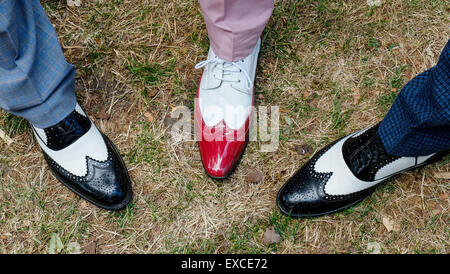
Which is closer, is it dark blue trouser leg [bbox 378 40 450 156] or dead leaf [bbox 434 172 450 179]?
dark blue trouser leg [bbox 378 40 450 156]

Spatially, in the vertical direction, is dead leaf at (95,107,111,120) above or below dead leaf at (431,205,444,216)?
above

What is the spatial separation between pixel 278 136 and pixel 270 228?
411 mm

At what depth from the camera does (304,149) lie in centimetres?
171

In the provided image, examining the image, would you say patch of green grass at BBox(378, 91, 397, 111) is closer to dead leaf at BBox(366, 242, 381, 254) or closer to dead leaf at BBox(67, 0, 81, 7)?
dead leaf at BBox(366, 242, 381, 254)

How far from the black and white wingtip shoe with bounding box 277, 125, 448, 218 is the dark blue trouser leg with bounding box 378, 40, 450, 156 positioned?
0.10 metres

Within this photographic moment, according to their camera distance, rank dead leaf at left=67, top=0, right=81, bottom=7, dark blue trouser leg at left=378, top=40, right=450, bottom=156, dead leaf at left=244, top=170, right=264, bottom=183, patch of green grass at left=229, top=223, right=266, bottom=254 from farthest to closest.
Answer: dead leaf at left=67, top=0, right=81, bottom=7
dead leaf at left=244, top=170, right=264, bottom=183
patch of green grass at left=229, top=223, right=266, bottom=254
dark blue trouser leg at left=378, top=40, right=450, bottom=156

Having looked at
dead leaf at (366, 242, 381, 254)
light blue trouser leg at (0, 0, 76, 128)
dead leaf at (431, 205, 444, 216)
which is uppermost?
light blue trouser leg at (0, 0, 76, 128)

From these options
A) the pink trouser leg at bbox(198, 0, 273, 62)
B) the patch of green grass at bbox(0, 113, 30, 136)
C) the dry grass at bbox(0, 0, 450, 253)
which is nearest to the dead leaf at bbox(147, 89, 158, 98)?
the dry grass at bbox(0, 0, 450, 253)

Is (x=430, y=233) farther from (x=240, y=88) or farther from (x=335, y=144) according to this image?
(x=240, y=88)

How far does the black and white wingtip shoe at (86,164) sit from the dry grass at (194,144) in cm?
8

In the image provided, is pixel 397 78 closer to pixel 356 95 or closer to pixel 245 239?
pixel 356 95

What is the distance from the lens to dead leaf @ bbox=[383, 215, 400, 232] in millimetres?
1573

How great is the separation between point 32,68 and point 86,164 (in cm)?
44
